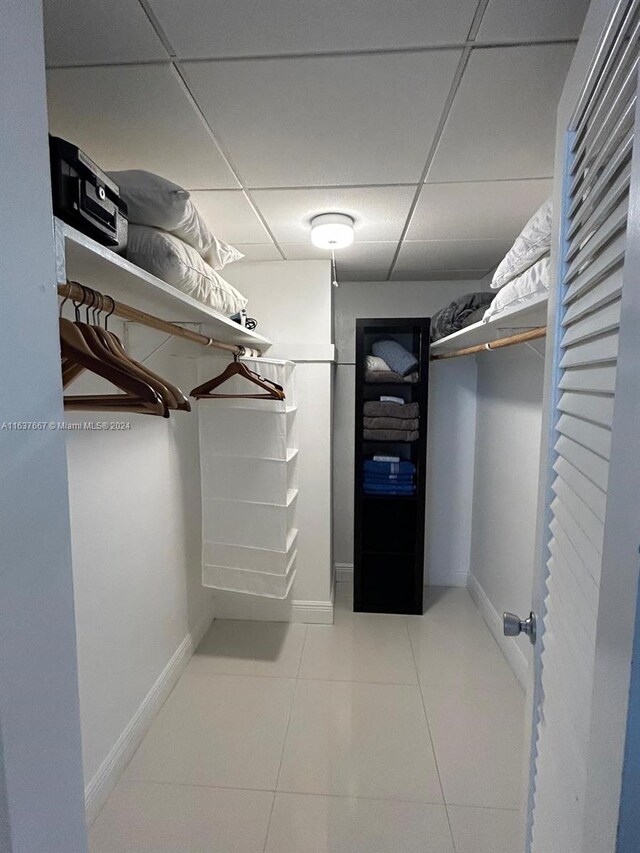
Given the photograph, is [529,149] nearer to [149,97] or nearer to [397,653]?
[149,97]

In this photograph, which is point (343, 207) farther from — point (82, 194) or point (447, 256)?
point (82, 194)

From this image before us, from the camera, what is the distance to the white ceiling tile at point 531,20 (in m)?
0.80

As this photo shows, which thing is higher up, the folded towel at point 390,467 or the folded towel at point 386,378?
the folded towel at point 386,378

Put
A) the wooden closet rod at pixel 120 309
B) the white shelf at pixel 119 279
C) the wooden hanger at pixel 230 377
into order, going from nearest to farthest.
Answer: the white shelf at pixel 119 279 < the wooden closet rod at pixel 120 309 < the wooden hanger at pixel 230 377

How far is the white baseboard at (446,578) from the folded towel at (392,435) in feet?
3.90

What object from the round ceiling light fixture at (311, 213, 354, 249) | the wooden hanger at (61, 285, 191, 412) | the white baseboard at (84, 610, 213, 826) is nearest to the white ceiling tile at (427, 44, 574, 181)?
the round ceiling light fixture at (311, 213, 354, 249)

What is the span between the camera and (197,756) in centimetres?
164

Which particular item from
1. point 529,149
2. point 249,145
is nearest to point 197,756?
point 249,145

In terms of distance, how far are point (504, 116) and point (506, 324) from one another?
72 cm

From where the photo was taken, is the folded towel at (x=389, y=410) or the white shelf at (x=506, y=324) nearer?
the white shelf at (x=506, y=324)

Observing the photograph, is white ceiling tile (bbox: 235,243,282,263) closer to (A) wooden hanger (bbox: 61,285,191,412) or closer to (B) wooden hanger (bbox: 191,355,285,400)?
(B) wooden hanger (bbox: 191,355,285,400)

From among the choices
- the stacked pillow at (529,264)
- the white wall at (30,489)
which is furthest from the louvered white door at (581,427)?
the white wall at (30,489)

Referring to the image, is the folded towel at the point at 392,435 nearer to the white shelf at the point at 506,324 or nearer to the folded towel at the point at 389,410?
the folded towel at the point at 389,410

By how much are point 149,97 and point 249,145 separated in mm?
297
